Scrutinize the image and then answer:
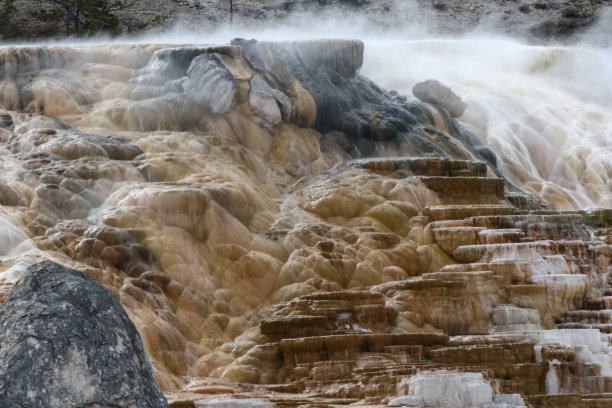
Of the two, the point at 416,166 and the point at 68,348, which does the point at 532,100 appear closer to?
the point at 416,166

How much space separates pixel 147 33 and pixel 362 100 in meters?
14.0

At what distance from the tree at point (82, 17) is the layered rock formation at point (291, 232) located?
1172 cm

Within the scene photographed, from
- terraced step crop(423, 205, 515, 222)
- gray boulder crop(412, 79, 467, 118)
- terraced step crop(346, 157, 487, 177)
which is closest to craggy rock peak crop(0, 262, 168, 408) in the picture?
terraced step crop(423, 205, 515, 222)

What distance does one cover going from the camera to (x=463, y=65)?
3161cm

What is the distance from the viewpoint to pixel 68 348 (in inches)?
220

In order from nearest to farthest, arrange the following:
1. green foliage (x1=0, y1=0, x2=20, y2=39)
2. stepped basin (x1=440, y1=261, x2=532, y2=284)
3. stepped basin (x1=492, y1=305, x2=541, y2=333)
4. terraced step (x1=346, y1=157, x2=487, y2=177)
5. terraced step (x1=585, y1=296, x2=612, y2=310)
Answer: stepped basin (x1=492, y1=305, x2=541, y2=333)
stepped basin (x1=440, y1=261, x2=532, y2=284)
terraced step (x1=585, y1=296, x2=612, y2=310)
terraced step (x1=346, y1=157, x2=487, y2=177)
green foliage (x1=0, y1=0, x2=20, y2=39)

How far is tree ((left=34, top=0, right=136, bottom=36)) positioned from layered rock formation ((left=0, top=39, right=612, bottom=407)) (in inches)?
462

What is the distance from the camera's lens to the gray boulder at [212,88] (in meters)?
20.9

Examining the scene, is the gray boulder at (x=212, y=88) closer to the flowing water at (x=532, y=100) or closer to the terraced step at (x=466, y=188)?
the terraced step at (x=466, y=188)

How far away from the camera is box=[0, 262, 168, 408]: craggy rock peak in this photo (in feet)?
18.0

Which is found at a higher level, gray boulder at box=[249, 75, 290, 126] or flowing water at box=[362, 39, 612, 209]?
gray boulder at box=[249, 75, 290, 126]

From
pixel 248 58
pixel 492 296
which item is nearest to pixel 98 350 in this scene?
pixel 492 296

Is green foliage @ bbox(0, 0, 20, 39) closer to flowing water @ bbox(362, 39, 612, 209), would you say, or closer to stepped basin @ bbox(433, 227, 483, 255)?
flowing water @ bbox(362, 39, 612, 209)

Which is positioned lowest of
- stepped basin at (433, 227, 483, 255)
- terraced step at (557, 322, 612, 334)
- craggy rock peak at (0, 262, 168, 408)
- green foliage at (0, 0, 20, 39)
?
green foliage at (0, 0, 20, 39)
